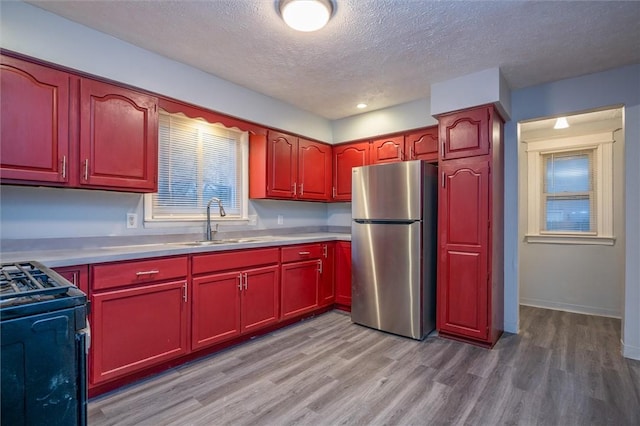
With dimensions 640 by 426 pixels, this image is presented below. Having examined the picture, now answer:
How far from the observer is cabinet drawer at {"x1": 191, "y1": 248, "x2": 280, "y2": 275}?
2.39 m

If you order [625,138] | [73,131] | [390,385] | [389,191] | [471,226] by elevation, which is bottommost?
[390,385]

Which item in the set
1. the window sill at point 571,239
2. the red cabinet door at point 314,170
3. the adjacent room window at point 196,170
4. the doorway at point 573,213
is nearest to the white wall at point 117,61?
the adjacent room window at point 196,170

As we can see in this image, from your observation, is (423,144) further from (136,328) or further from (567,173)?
(136,328)

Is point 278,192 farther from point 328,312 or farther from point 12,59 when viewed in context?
point 12,59

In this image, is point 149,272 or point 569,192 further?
point 569,192

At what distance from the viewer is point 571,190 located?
380 centimetres

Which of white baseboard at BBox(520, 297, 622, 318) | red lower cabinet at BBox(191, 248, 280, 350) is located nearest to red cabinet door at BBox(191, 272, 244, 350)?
red lower cabinet at BBox(191, 248, 280, 350)

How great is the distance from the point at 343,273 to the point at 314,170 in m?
1.27

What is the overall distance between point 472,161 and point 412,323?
1532mm

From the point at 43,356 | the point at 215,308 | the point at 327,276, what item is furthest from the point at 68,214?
the point at 327,276

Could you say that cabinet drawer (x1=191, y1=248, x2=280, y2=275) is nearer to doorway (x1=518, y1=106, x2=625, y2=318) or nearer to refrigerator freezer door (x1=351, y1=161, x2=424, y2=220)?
refrigerator freezer door (x1=351, y1=161, x2=424, y2=220)

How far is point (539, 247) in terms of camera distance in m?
3.93

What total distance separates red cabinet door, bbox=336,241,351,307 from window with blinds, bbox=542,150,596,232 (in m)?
2.53

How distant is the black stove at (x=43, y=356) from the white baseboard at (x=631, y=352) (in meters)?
3.52
